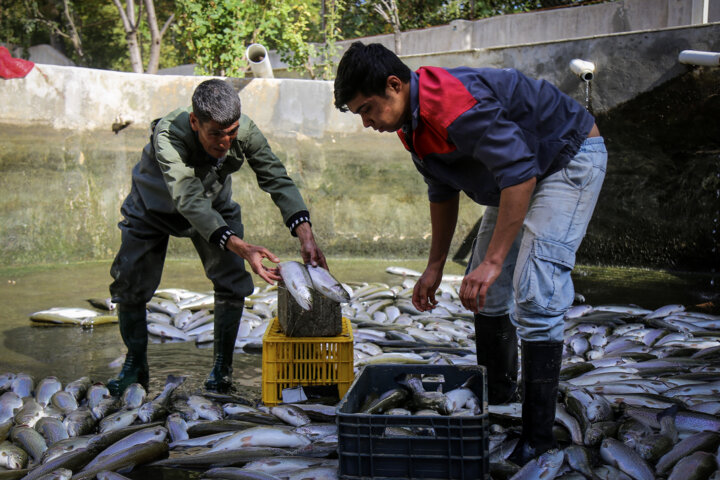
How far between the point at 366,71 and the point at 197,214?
1.34m

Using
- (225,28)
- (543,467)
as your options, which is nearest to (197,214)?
(543,467)

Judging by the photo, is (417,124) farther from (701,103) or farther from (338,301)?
(701,103)

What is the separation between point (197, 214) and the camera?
3326 millimetres

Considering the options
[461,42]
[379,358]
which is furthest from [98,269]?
[461,42]

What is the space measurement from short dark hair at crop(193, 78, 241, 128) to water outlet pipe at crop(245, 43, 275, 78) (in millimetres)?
5604

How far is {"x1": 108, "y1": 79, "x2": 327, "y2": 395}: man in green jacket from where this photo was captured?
3.36 m

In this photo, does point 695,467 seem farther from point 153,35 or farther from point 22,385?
point 153,35

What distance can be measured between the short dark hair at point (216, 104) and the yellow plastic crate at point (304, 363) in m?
1.07

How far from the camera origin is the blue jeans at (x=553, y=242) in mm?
2453

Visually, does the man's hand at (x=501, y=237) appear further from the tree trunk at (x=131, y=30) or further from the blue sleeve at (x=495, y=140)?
the tree trunk at (x=131, y=30)

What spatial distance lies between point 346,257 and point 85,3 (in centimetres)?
1817

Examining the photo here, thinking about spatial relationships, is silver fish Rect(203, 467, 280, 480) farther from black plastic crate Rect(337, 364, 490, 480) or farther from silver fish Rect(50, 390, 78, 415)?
silver fish Rect(50, 390, 78, 415)

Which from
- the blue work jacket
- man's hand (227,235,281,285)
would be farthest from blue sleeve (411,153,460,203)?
man's hand (227,235,281,285)

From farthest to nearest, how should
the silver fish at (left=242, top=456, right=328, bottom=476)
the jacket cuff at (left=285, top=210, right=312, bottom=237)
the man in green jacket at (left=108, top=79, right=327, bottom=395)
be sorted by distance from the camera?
the jacket cuff at (left=285, top=210, right=312, bottom=237) → the man in green jacket at (left=108, top=79, right=327, bottom=395) → the silver fish at (left=242, top=456, right=328, bottom=476)
